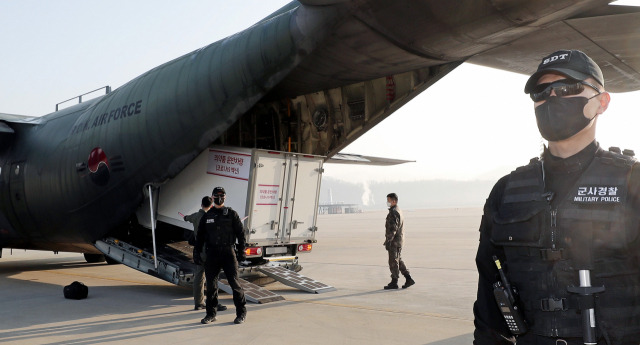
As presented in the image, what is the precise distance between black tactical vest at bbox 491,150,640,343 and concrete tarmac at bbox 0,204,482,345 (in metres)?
4.44

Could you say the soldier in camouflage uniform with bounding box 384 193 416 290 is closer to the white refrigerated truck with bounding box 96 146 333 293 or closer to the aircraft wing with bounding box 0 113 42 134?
the white refrigerated truck with bounding box 96 146 333 293

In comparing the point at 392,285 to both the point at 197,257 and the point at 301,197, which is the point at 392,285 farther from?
the point at 197,257

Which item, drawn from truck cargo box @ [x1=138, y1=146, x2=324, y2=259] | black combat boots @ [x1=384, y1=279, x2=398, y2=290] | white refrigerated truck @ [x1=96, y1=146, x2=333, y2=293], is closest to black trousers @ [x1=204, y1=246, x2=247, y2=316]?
white refrigerated truck @ [x1=96, y1=146, x2=333, y2=293]

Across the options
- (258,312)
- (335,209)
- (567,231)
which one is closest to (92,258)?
(258,312)

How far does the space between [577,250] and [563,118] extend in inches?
25.5

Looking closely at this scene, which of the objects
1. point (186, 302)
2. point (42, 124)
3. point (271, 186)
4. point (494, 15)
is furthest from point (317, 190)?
point (42, 124)

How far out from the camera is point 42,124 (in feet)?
45.6

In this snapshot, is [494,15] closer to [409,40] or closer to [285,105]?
[409,40]

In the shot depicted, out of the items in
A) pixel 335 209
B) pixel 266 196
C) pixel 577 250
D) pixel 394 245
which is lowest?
pixel 394 245

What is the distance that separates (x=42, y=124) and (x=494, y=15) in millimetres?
11954

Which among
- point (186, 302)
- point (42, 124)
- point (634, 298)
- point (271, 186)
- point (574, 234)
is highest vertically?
point (42, 124)

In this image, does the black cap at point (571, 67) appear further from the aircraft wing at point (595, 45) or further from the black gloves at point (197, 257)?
the black gloves at point (197, 257)

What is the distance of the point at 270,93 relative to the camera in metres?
10.7

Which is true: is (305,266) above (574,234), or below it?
below
